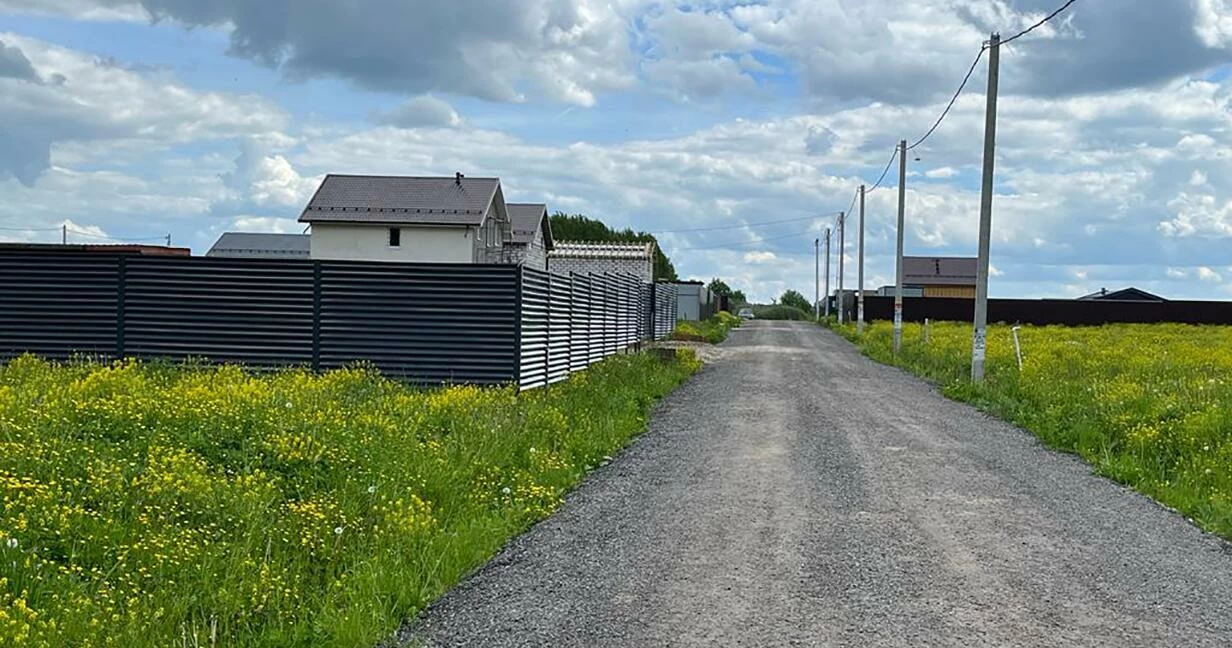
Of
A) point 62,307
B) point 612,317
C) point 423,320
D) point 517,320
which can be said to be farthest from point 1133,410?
point 62,307

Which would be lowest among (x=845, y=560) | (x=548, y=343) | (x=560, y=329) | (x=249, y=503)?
(x=845, y=560)

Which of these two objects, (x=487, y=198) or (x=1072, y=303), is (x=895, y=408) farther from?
(x=1072, y=303)

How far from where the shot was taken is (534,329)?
15.7 m

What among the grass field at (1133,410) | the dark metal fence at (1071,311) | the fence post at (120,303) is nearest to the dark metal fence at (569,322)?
the fence post at (120,303)

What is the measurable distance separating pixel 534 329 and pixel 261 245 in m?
51.0

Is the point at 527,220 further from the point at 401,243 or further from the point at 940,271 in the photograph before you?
the point at 940,271

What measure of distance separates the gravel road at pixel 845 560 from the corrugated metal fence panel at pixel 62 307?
322 inches

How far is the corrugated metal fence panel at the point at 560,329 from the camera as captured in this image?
1716cm

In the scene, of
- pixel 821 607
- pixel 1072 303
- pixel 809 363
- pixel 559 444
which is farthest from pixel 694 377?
pixel 1072 303

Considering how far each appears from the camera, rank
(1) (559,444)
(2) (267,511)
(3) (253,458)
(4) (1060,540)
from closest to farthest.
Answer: (2) (267,511), (4) (1060,540), (3) (253,458), (1) (559,444)

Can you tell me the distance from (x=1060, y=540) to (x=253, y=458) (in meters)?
5.87

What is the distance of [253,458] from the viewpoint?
8336 mm

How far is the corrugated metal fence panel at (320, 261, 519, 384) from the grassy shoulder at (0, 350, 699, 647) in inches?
105

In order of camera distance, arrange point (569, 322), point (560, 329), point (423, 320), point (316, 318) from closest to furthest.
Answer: point (423, 320)
point (316, 318)
point (560, 329)
point (569, 322)
